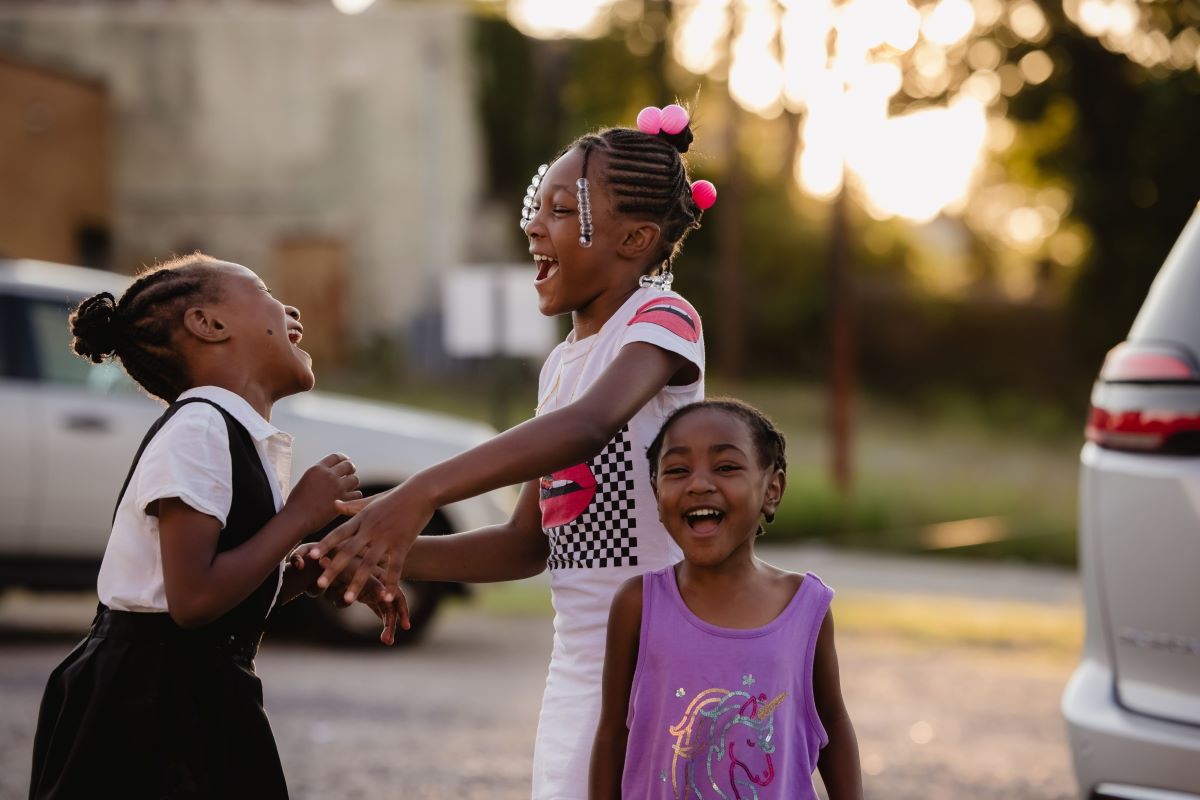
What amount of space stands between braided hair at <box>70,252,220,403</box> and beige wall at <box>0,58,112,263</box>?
952 inches

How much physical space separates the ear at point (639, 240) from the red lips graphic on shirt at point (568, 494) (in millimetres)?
402

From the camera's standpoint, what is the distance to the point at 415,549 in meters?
3.11

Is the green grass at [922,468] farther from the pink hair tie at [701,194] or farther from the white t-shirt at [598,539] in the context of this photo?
the white t-shirt at [598,539]

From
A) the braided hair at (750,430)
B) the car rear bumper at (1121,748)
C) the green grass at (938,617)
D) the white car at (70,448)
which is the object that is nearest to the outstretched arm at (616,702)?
the braided hair at (750,430)

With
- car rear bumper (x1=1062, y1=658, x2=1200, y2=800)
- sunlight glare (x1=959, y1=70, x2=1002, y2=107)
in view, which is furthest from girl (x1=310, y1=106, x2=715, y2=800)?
sunlight glare (x1=959, y1=70, x2=1002, y2=107)

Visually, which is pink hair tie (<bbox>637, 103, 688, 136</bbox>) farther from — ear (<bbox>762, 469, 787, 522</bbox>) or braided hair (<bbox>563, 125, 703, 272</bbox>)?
ear (<bbox>762, 469, 787, 522</bbox>)

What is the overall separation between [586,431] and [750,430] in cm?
28

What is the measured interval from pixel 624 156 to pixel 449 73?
26589 mm

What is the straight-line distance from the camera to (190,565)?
258 centimetres

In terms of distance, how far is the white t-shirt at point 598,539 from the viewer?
2.81 m

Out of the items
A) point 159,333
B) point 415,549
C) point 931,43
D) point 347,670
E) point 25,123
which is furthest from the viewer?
point 931,43

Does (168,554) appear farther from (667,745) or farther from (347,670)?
(347,670)

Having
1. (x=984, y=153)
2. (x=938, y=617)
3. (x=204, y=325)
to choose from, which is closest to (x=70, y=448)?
(x=938, y=617)

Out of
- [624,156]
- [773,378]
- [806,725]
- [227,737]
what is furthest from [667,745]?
[773,378]
